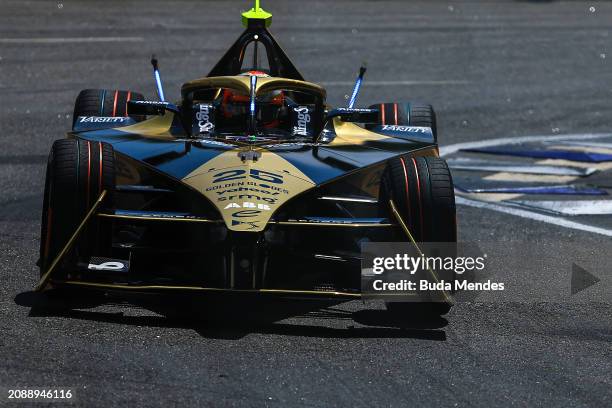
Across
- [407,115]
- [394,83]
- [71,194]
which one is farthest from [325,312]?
[394,83]

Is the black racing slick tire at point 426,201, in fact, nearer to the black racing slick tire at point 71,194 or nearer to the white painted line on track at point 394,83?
the black racing slick tire at point 71,194

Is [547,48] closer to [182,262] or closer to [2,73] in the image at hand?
[2,73]

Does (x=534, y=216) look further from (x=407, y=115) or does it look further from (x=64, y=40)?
(x=64, y=40)

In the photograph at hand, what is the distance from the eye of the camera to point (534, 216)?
10.2m

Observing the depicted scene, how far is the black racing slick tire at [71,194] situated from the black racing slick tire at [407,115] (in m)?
2.83

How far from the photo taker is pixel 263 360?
6348mm

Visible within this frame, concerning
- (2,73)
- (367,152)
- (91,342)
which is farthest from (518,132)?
(91,342)

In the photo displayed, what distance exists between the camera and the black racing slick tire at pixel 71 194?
23.5ft

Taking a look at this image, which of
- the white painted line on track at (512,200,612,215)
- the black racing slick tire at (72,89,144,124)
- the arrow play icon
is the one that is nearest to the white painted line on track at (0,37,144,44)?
the black racing slick tire at (72,89,144,124)

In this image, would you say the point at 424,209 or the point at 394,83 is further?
the point at 394,83

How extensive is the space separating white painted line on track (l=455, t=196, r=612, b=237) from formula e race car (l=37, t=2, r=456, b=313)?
1856mm

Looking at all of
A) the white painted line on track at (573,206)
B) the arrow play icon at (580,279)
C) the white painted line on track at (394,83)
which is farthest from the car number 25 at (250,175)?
the white painted line on track at (394,83)

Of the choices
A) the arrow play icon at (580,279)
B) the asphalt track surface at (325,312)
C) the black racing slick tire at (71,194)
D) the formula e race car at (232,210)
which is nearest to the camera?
the asphalt track surface at (325,312)

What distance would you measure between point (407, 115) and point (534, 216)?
1.33 meters
